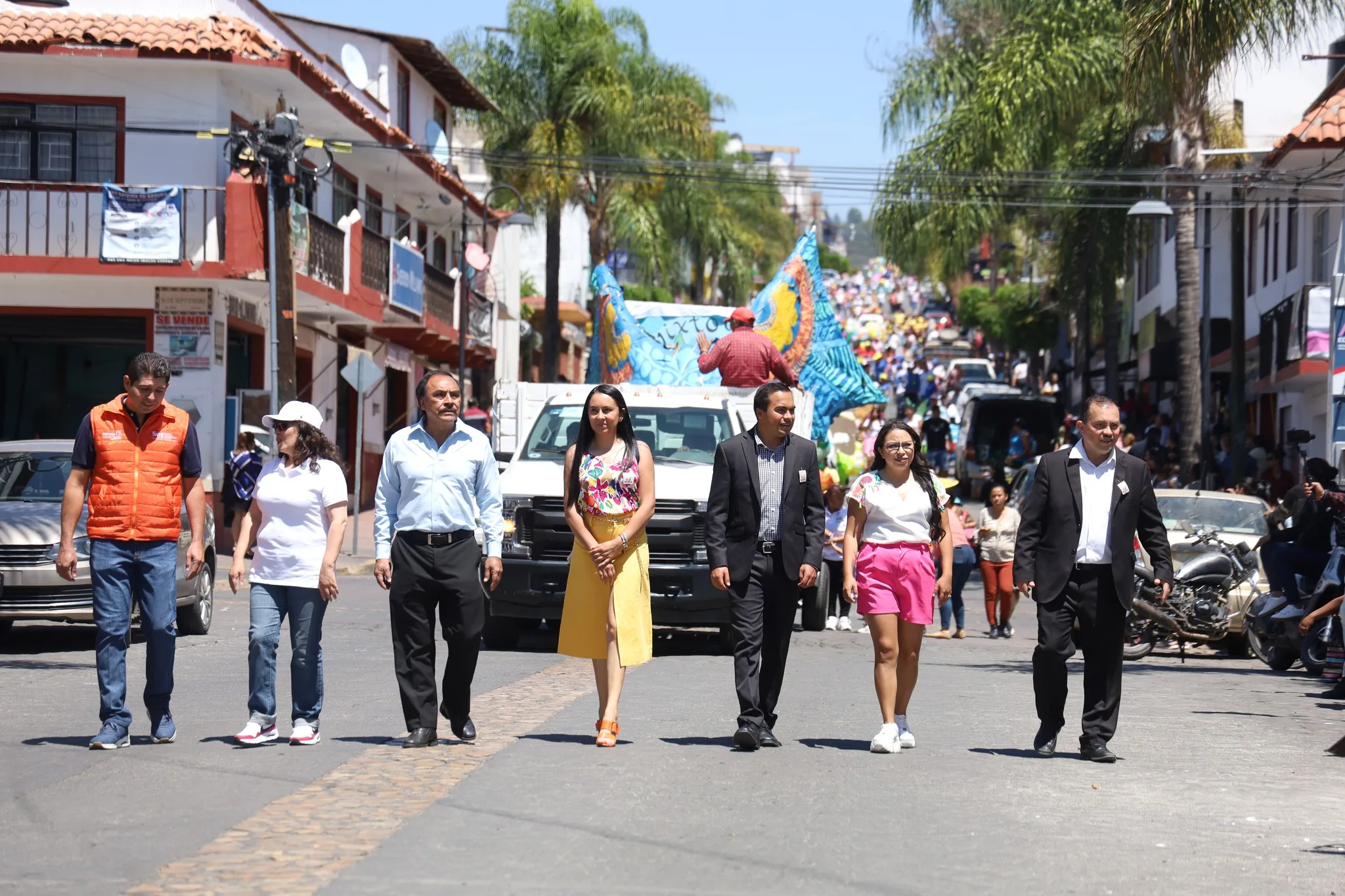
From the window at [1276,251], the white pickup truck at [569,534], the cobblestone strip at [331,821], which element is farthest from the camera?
the window at [1276,251]

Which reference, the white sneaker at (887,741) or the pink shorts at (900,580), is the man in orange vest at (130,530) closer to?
the pink shorts at (900,580)

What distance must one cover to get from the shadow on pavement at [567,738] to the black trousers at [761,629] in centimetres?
70

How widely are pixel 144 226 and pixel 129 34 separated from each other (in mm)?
2946

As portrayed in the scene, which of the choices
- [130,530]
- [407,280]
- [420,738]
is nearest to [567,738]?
[420,738]

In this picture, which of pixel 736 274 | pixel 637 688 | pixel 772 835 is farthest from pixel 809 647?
pixel 736 274

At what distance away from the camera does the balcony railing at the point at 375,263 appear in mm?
32344

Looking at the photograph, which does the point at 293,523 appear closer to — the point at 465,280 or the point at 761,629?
the point at 761,629

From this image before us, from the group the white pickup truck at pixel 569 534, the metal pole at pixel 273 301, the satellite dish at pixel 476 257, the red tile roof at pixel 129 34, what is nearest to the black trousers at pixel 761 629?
the white pickup truck at pixel 569 534

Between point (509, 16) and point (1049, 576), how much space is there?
35.4 metres

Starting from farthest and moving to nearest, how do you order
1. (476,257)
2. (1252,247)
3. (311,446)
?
1. (476,257)
2. (1252,247)
3. (311,446)

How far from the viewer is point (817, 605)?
1838cm

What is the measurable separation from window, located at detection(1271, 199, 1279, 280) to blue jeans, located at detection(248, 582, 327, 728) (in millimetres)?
28569

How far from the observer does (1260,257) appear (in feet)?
121

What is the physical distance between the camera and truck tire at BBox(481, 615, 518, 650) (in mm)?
15180
